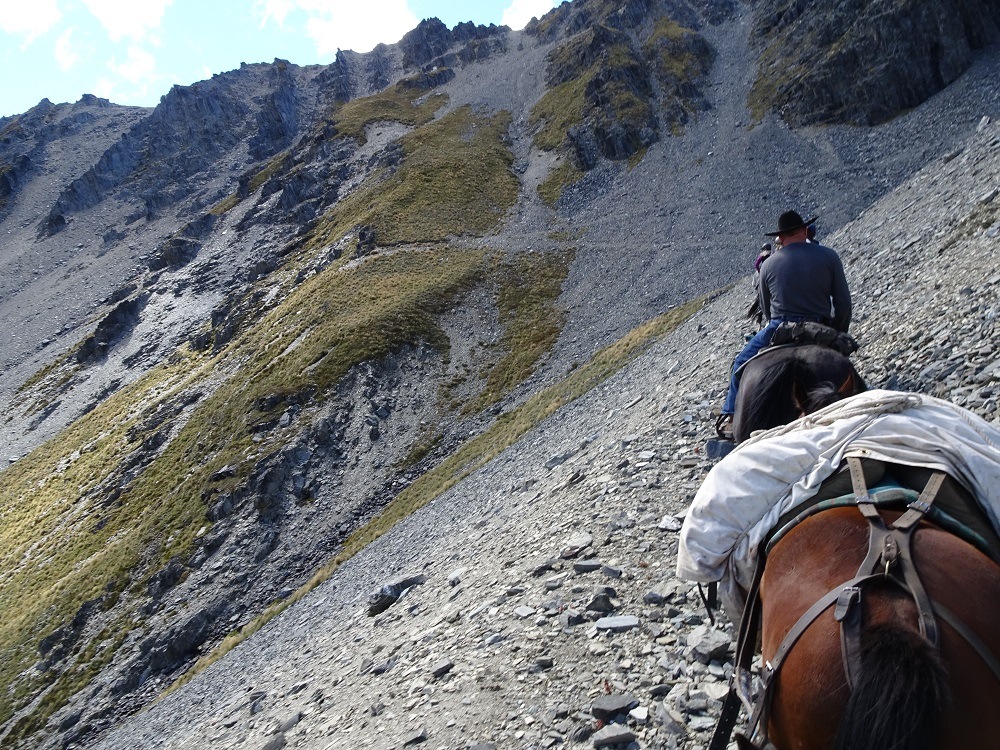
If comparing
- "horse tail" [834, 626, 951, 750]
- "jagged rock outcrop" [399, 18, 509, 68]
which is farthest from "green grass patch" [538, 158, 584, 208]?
"horse tail" [834, 626, 951, 750]

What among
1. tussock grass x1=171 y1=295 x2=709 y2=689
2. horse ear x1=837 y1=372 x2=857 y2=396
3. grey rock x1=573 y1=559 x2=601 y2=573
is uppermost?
horse ear x1=837 y1=372 x2=857 y2=396

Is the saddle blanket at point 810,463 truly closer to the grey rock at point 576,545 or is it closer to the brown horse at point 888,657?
the brown horse at point 888,657

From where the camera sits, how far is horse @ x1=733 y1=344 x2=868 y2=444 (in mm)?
5449

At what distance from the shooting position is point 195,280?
306ft

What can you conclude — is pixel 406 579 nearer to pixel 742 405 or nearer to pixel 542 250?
pixel 742 405

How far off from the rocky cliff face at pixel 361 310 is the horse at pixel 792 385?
382 cm

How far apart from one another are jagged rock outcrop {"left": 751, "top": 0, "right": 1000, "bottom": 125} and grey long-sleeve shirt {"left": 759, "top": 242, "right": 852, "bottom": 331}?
241ft

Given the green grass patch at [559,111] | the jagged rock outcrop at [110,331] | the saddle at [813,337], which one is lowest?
the saddle at [813,337]

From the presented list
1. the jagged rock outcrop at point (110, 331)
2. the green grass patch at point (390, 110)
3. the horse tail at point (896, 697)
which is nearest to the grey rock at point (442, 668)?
the horse tail at point (896, 697)

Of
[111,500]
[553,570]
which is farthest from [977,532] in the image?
[111,500]

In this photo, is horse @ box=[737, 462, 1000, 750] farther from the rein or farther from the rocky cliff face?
the rocky cliff face

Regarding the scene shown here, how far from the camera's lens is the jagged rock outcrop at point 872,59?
211 ft

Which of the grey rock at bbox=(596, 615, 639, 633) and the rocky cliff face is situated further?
the rocky cliff face

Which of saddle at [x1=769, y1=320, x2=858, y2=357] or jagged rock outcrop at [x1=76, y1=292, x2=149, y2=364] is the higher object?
jagged rock outcrop at [x1=76, y1=292, x2=149, y2=364]
